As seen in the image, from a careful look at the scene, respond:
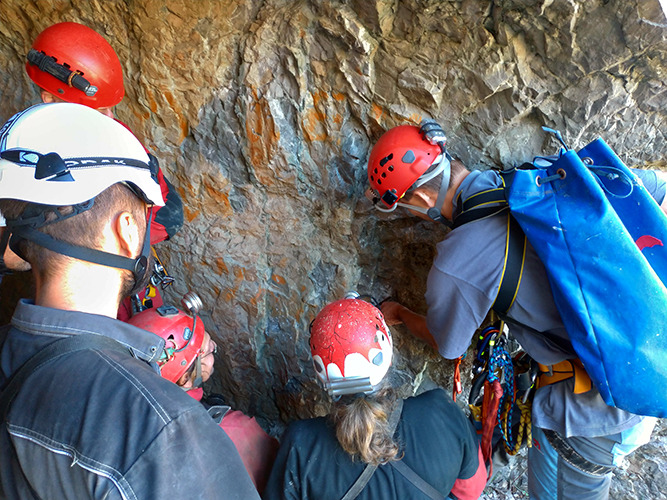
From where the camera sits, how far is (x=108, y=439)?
1.04 meters

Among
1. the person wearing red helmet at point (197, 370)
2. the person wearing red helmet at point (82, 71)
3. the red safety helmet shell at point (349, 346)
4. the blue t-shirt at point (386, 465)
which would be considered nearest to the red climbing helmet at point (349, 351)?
the red safety helmet shell at point (349, 346)

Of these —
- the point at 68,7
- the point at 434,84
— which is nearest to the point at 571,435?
the point at 434,84

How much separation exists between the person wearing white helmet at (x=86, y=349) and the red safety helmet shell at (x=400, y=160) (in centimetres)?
124

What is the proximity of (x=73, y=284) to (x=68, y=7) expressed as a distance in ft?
8.54

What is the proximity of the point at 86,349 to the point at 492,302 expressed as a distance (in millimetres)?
1686

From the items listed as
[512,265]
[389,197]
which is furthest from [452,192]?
[512,265]

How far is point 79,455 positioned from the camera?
1037 millimetres

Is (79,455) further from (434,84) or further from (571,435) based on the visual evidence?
(434,84)

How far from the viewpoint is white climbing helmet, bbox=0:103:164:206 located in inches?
50.9

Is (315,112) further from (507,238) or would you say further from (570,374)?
(570,374)

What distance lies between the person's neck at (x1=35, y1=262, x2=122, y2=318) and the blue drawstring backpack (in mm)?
1702

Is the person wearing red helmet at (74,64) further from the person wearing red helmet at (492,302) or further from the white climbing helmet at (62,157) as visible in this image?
the person wearing red helmet at (492,302)

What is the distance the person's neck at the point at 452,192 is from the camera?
2.39 m

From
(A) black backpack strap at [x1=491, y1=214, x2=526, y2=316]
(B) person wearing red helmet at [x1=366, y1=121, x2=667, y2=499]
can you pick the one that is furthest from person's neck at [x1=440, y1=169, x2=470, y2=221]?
(A) black backpack strap at [x1=491, y1=214, x2=526, y2=316]
